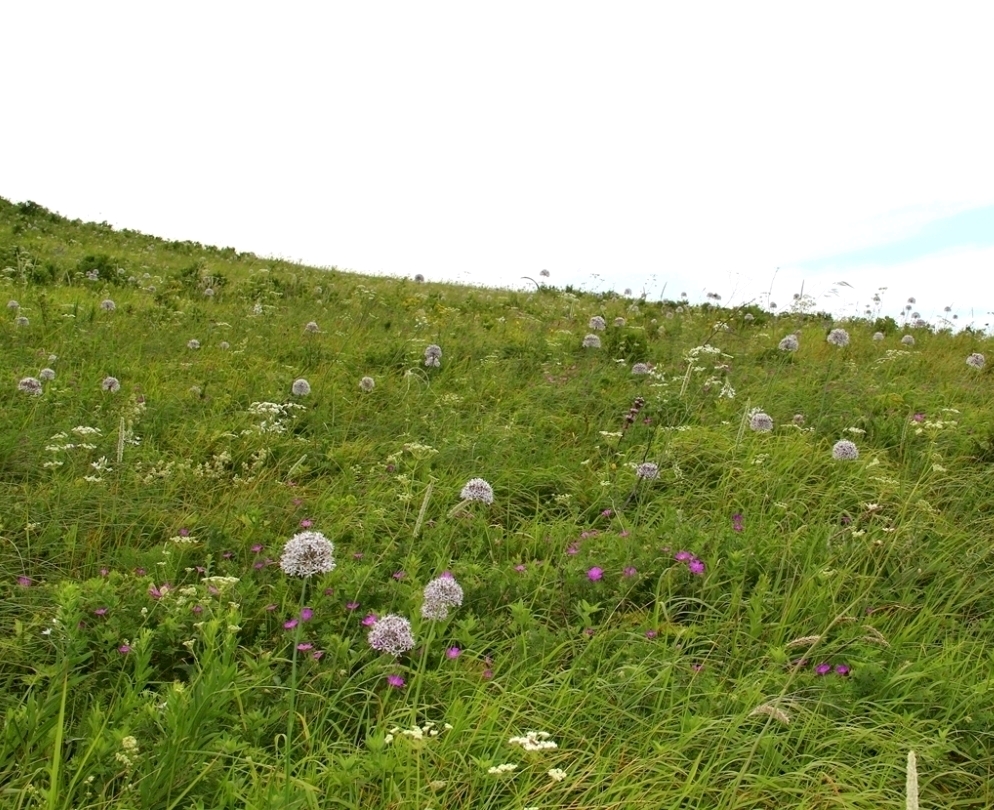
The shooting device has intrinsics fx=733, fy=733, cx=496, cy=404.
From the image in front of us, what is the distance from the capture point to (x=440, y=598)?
2.69m

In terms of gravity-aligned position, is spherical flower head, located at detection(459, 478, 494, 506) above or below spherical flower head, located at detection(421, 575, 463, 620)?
above

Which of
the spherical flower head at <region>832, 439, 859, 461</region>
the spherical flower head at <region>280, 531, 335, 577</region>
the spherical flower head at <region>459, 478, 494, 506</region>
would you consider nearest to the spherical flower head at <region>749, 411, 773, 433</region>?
the spherical flower head at <region>832, 439, 859, 461</region>

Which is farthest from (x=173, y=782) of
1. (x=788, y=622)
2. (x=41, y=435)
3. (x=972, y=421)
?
(x=972, y=421)

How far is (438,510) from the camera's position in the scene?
4.06 metres

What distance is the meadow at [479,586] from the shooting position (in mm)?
2232

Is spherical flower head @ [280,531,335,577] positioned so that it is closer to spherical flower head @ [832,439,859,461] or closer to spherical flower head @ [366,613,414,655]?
spherical flower head @ [366,613,414,655]

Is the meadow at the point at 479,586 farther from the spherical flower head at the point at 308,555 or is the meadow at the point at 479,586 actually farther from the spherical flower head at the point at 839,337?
the spherical flower head at the point at 839,337

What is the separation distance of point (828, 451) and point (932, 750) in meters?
2.66

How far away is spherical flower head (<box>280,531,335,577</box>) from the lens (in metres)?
2.53

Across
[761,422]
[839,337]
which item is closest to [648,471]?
A: [761,422]

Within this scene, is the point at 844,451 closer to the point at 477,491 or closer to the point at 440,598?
the point at 477,491

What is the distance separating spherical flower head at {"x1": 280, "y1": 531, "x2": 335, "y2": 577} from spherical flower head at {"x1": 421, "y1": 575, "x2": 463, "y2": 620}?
38cm

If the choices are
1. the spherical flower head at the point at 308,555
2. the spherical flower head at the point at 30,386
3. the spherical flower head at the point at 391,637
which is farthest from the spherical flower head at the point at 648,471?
the spherical flower head at the point at 30,386

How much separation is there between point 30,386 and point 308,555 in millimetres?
3422
